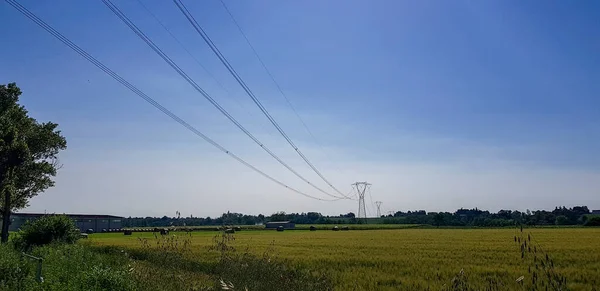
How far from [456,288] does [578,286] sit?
1335cm

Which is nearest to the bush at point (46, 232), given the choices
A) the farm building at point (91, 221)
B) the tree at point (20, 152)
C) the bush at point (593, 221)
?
the tree at point (20, 152)

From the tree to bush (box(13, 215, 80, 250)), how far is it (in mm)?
2751

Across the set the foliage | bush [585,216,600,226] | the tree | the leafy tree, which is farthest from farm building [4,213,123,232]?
the leafy tree

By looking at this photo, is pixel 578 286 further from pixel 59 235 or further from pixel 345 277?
pixel 59 235

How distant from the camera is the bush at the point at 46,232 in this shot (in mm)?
29312

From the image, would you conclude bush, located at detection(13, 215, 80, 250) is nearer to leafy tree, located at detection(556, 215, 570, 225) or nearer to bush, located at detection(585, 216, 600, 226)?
bush, located at detection(585, 216, 600, 226)

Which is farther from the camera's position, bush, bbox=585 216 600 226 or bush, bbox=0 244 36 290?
bush, bbox=585 216 600 226

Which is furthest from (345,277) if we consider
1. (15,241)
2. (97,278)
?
(15,241)

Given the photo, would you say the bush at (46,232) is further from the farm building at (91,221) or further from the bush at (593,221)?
the bush at (593,221)

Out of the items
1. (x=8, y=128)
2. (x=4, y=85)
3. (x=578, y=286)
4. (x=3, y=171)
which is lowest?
(x=578, y=286)

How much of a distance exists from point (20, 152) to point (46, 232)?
676cm

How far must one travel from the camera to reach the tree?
3153cm

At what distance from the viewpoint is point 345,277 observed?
57.4ft

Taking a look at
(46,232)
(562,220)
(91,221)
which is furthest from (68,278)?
(562,220)
